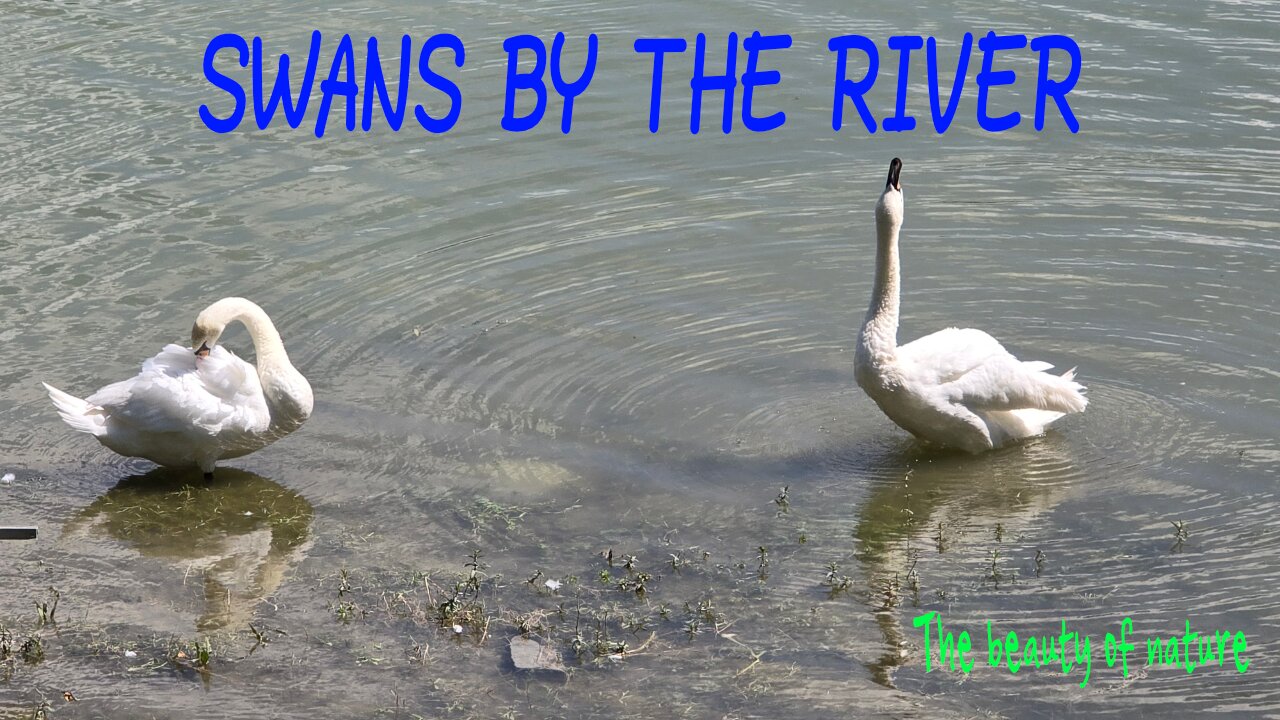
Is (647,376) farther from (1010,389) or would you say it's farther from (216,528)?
(216,528)

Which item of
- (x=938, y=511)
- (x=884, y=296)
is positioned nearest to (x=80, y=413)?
(x=884, y=296)

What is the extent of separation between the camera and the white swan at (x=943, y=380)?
8914 mm

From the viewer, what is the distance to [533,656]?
7117 mm

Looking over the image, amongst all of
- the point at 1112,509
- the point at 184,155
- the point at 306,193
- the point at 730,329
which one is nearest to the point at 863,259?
the point at 730,329

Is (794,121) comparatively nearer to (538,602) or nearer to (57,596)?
(538,602)

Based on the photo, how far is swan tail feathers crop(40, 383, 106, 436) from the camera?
8.91 meters

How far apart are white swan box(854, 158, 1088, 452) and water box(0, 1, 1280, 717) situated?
258mm

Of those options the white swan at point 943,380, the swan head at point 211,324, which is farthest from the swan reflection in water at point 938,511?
the swan head at point 211,324

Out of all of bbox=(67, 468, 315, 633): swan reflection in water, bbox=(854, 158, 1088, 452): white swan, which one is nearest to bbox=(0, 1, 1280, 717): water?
bbox=(67, 468, 315, 633): swan reflection in water

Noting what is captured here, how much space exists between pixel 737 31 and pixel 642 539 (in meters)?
9.14

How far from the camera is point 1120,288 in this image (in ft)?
37.3

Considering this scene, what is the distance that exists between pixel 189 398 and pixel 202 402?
0.07 m

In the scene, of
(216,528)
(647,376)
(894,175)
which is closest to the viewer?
(216,528)

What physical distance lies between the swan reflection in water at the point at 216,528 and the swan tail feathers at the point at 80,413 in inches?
17.0
